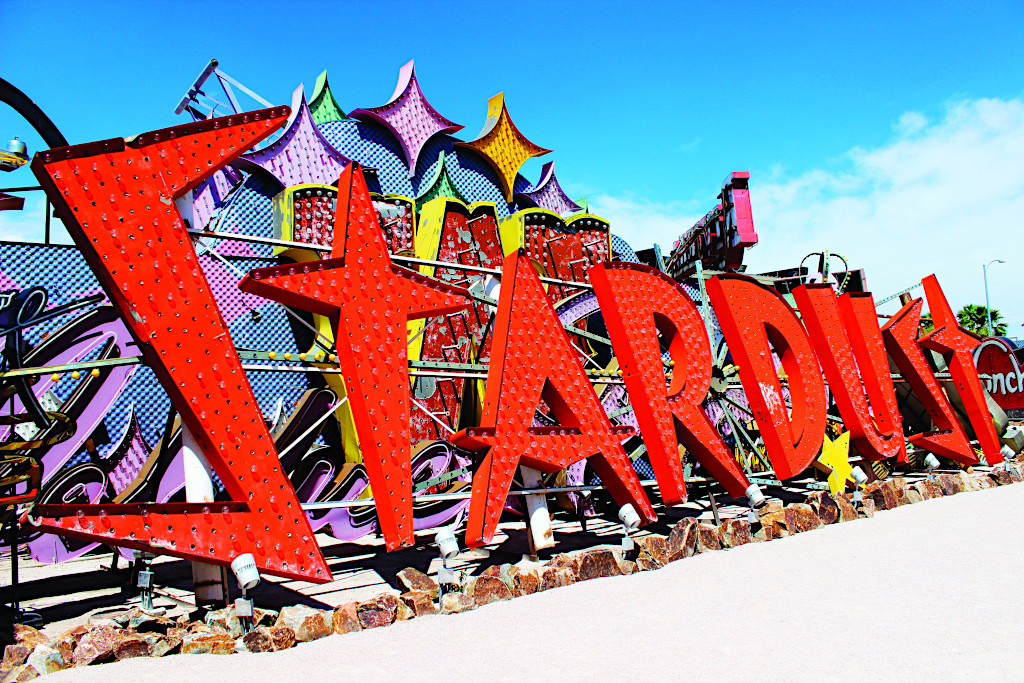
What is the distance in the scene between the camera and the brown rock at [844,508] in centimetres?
1062

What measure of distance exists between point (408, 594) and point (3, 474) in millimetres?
4514

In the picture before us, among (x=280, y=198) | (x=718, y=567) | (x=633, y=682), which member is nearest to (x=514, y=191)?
(x=280, y=198)

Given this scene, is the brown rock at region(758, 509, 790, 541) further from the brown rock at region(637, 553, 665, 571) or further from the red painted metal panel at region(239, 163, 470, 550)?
the red painted metal panel at region(239, 163, 470, 550)

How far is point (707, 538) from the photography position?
357 inches

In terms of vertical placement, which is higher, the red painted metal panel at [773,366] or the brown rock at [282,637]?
the red painted metal panel at [773,366]

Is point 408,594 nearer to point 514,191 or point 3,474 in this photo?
point 3,474

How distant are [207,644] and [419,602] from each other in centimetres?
181

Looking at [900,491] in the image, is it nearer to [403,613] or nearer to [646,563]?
[646,563]

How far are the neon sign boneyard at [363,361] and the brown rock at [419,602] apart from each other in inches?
18.0

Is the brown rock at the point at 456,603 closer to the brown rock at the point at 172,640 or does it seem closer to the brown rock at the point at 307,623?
the brown rock at the point at 307,623

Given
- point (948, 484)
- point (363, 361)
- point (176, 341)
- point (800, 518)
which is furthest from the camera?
point (948, 484)

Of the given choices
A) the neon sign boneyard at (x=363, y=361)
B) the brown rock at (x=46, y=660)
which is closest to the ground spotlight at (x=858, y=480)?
the neon sign boneyard at (x=363, y=361)

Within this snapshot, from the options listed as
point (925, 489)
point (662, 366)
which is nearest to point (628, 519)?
point (662, 366)

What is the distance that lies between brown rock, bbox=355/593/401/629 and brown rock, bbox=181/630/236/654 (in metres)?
1.05
